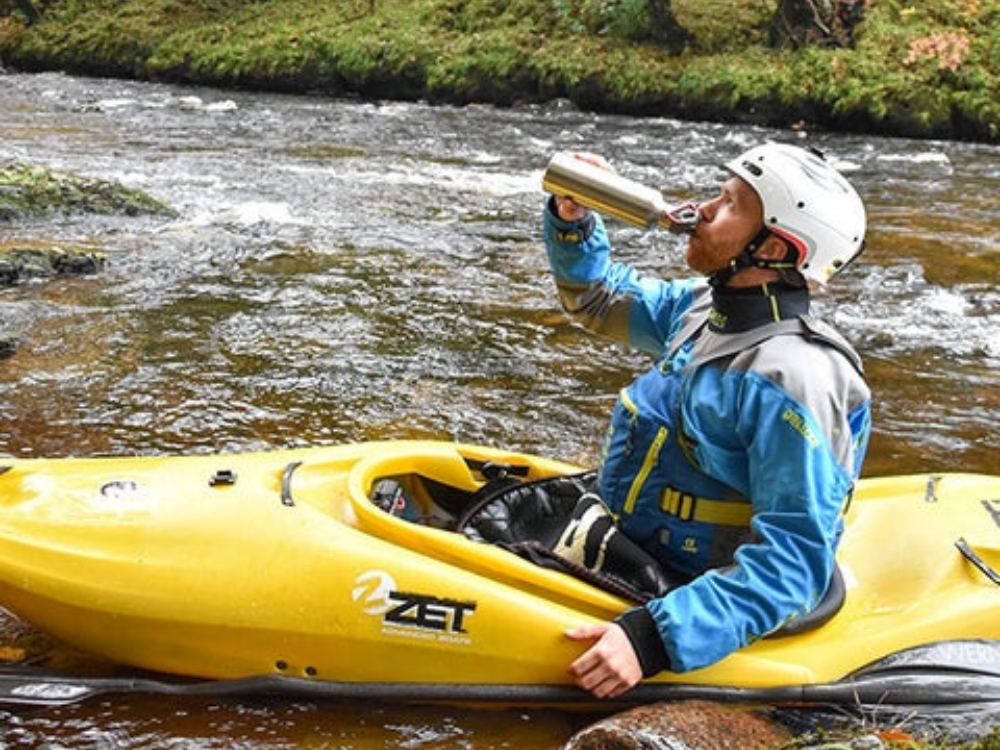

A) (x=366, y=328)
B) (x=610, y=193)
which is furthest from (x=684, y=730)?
(x=366, y=328)

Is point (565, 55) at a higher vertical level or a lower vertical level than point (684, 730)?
higher

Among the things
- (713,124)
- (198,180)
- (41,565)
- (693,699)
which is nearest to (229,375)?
(41,565)

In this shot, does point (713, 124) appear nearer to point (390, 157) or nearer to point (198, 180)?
point (390, 157)

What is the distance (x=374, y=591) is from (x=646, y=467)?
853mm

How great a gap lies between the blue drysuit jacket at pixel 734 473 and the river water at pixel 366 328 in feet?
1.97

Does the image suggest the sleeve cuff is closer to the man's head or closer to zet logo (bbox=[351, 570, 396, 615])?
zet logo (bbox=[351, 570, 396, 615])

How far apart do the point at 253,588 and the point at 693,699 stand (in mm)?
1289

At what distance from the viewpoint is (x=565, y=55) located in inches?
778

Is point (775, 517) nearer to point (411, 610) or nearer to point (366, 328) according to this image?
point (411, 610)

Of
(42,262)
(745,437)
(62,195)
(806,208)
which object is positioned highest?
(806,208)

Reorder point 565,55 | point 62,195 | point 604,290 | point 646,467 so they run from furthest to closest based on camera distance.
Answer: point 565,55
point 62,195
point 604,290
point 646,467

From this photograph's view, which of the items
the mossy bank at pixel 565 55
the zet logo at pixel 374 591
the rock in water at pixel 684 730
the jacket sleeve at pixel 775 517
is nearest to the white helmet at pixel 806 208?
the jacket sleeve at pixel 775 517

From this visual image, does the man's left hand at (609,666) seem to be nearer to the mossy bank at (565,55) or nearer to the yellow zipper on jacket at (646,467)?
the yellow zipper on jacket at (646,467)

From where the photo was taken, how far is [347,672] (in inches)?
126
